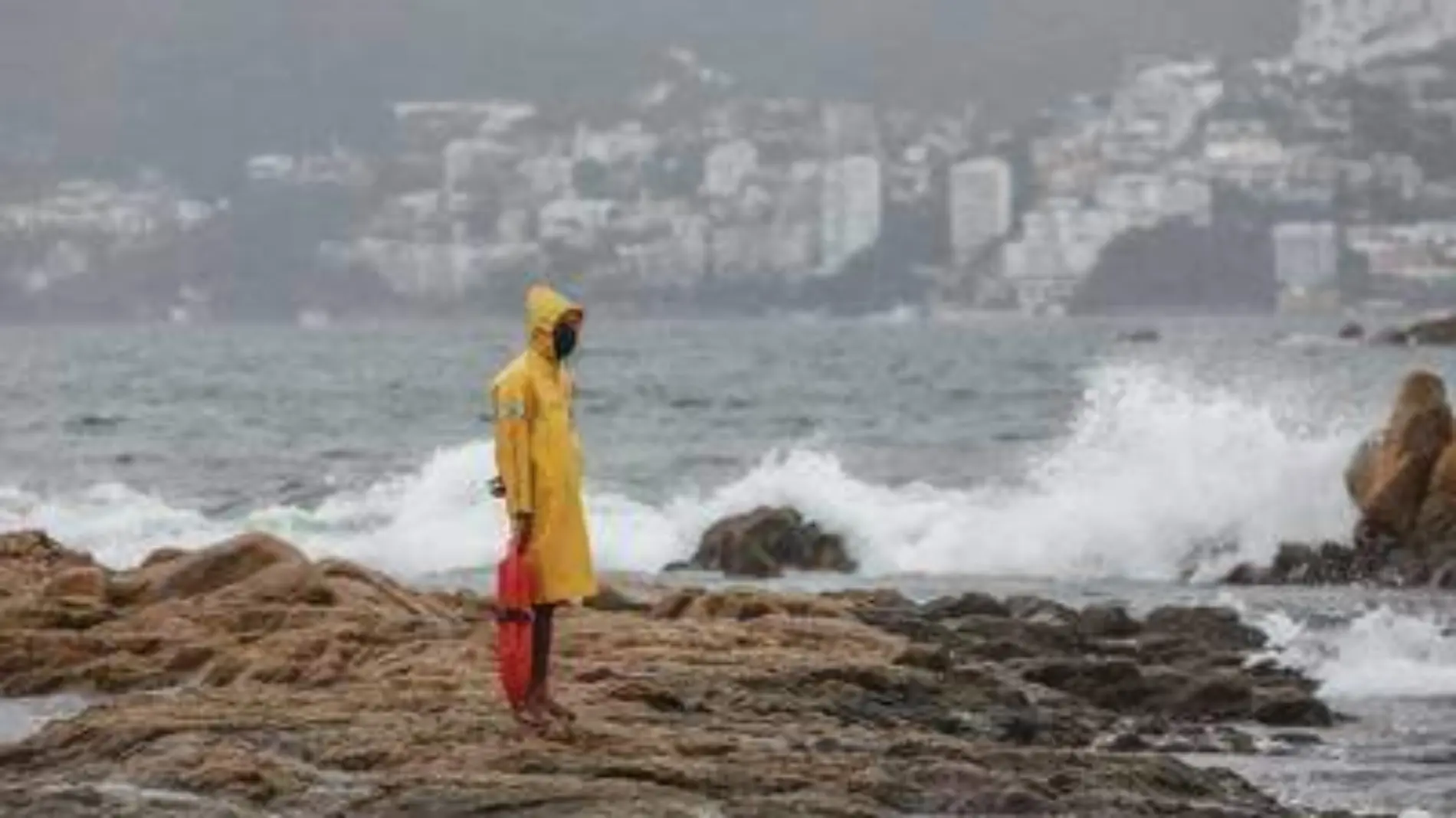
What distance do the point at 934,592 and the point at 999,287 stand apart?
147 m

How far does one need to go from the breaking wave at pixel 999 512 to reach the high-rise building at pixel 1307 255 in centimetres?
12901

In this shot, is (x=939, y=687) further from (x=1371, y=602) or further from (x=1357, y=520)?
(x=1357, y=520)

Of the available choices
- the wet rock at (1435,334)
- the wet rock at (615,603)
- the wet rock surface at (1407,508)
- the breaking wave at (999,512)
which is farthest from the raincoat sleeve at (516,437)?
the wet rock at (1435,334)

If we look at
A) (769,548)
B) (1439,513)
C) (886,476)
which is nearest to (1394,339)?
(886,476)

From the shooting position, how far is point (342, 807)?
41.1 ft

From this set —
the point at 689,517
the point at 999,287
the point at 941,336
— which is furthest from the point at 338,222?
the point at 689,517

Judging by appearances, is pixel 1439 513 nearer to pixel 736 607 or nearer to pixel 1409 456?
pixel 1409 456

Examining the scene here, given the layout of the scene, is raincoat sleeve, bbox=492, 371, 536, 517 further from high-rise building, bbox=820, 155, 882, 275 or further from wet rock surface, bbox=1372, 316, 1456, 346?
high-rise building, bbox=820, 155, 882, 275

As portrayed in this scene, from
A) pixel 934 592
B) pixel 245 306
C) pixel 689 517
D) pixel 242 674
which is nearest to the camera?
pixel 242 674

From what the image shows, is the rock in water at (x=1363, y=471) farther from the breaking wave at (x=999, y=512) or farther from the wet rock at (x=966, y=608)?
the wet rock at (x=966, y=608)

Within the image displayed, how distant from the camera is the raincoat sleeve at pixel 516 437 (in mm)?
13781

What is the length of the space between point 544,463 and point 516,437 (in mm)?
156

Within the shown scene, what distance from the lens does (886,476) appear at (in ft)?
157

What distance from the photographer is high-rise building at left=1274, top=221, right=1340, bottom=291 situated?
556 feet
